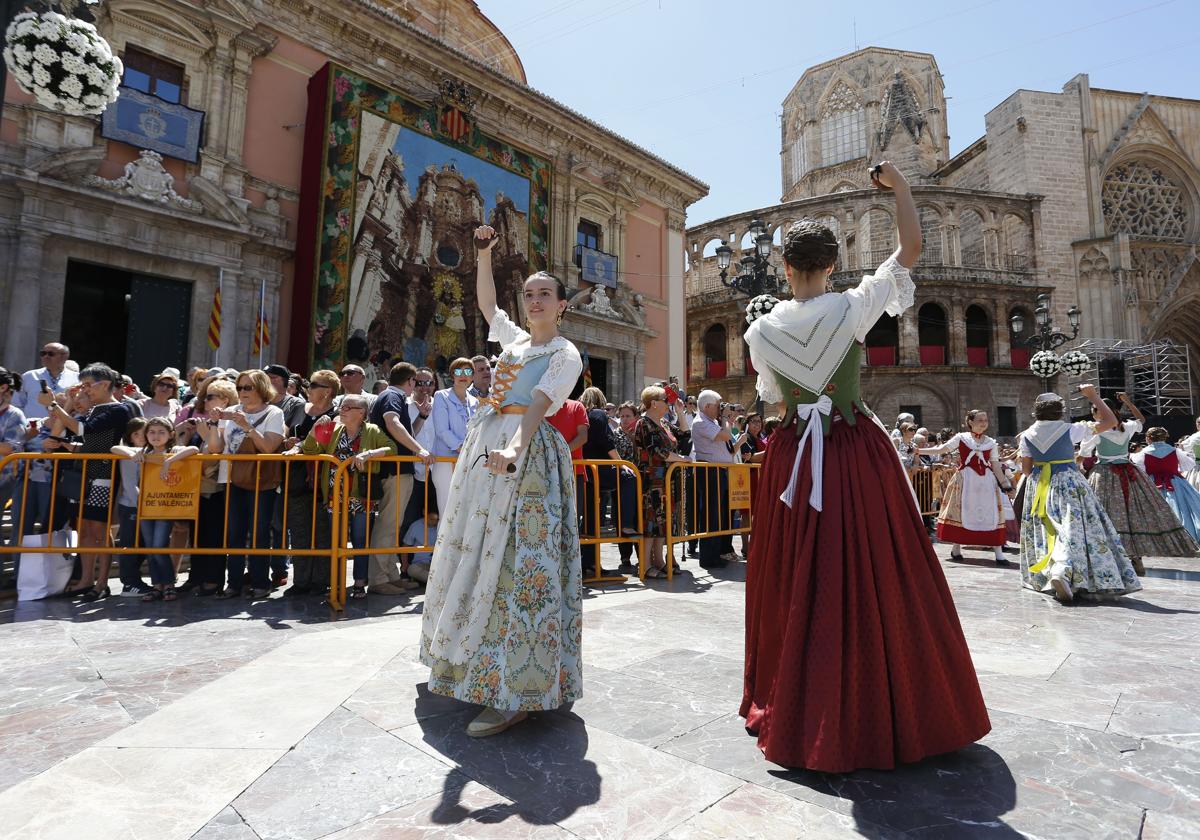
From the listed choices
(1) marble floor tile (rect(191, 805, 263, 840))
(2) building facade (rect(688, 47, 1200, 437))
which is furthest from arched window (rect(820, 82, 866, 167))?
(1) marble floor tile (rect(191, 805, 263, 840))

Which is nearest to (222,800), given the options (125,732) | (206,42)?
(125,732)

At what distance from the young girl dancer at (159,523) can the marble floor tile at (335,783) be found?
3.54 metres

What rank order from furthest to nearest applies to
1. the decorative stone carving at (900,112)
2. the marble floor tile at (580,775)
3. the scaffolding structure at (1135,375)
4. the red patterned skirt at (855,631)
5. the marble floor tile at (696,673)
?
the decorative stone carving at (900,112) → the scaffolding structure at (1135,375) → the marble floor tile at (696,673) → the red patterned skirt at (855,631) → the marble floor tile at (580,775)

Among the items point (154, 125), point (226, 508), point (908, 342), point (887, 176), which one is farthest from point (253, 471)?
point (908, 342)

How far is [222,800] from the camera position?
1.97 m

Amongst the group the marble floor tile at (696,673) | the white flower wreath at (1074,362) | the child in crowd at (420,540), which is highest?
the white flower wreath at (1074,362)

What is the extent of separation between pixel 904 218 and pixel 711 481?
5181 mm

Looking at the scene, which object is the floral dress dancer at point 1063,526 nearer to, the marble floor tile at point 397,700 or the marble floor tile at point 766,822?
the marble floor tile at point 766,822

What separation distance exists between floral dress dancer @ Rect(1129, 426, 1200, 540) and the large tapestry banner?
13.1 m

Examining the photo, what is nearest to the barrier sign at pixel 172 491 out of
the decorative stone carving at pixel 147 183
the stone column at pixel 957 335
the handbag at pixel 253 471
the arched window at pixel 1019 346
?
the handbag at pixel 253 471

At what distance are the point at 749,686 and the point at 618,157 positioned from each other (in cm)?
2022

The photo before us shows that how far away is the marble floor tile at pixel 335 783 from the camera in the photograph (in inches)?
73.3

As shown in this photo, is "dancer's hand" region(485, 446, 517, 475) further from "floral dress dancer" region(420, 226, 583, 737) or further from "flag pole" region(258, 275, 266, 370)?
"flag pole" region(258, 275, 266, 370)

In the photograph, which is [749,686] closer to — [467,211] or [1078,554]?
[1078,554]
